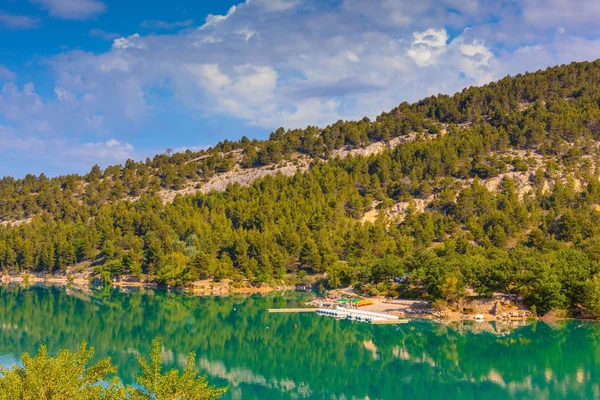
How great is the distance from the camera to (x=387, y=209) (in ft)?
360

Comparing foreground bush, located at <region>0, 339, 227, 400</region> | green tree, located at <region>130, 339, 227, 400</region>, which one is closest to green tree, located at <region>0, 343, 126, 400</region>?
foreground bush, located at <region>0, 339, 227, 400</region>

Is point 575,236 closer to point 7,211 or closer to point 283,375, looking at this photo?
point 283,375

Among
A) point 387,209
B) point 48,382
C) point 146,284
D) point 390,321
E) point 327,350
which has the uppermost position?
point 387,209

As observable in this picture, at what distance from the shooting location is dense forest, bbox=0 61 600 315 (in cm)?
7281

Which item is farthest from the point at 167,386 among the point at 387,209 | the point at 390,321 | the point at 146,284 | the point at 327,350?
the point at 387,209

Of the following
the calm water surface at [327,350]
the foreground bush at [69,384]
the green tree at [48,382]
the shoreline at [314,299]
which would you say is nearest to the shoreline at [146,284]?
the shoreline at [314,299]

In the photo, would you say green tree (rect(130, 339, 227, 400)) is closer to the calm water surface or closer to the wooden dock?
the calm water surface

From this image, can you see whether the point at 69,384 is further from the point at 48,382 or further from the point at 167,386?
the point at 167,386

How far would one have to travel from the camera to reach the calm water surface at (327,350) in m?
38.7

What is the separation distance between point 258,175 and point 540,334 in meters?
94.1

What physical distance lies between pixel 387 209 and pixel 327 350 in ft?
205

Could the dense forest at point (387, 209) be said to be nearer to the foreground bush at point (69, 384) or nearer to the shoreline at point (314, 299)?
the shoreline at point (314, 299)

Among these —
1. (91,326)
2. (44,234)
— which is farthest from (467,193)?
(44,234)

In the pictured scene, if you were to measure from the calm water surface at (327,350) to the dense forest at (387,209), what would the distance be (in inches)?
366
